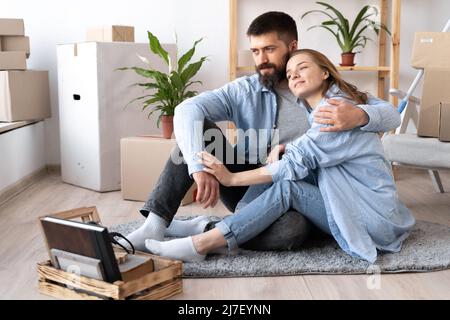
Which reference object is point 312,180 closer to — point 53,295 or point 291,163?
point 291,163

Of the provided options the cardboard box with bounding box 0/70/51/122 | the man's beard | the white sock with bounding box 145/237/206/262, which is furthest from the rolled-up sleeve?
the cardboard box with bounding box 0/70/51/122

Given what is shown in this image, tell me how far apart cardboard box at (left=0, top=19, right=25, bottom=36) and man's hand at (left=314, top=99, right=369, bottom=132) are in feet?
6.35

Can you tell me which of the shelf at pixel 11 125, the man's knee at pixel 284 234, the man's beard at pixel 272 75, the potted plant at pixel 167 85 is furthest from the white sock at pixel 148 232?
the shelf at pixel 11 125

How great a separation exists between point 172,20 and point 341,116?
6.35ft

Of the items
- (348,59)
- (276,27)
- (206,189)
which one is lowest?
(206,189)

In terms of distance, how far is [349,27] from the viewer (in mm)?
3424

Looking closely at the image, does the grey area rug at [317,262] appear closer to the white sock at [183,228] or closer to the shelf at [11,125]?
the white sock at [183,228]

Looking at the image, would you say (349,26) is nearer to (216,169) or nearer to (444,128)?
(444,128)

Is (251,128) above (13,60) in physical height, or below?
below

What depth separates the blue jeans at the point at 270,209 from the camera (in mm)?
1744

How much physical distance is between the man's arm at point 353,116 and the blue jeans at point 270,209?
0.19 metres

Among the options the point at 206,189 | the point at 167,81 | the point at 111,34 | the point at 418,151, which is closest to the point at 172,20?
the point at 111,34
